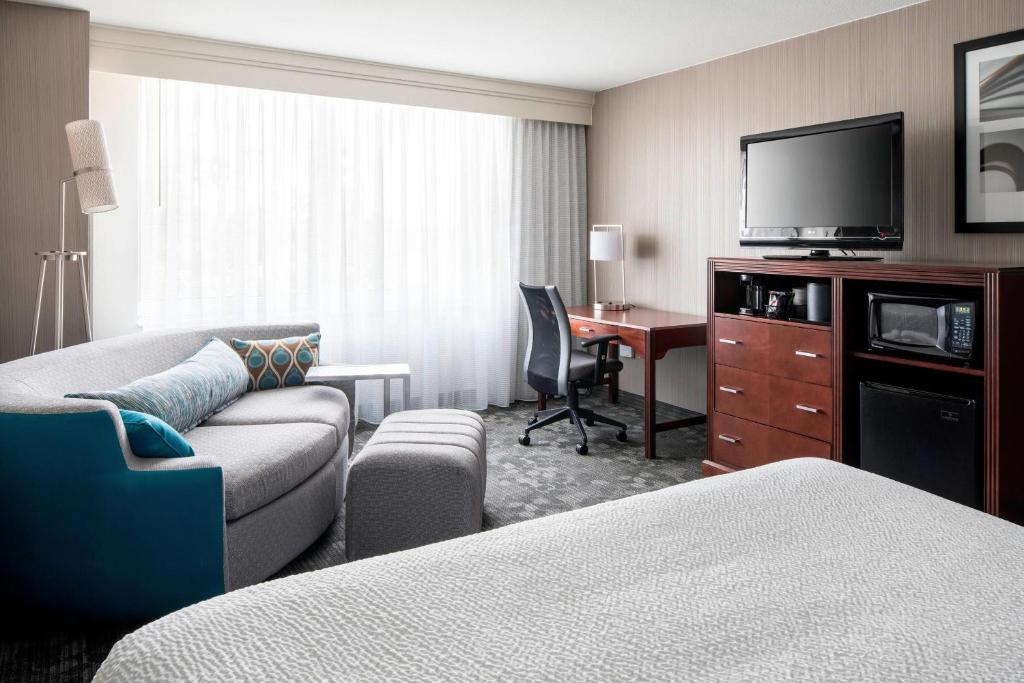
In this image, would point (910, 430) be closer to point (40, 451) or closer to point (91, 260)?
point (40, 451)

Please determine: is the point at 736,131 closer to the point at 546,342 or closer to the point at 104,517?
the point at 546,342

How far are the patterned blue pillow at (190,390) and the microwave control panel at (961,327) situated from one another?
3.13 m

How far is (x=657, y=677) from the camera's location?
0.95 m

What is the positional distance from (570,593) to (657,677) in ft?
0.82

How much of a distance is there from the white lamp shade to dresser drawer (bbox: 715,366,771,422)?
Answer: 5.34 feet

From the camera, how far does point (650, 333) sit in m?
4.45

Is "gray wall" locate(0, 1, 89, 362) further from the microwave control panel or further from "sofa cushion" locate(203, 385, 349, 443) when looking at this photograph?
the microwave control panel

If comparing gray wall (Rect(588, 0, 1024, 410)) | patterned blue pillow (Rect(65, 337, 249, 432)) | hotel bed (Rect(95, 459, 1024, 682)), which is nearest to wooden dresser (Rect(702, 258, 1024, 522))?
gray wall (Rect(588, 0, 1024, 410))

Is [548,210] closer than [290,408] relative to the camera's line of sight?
No

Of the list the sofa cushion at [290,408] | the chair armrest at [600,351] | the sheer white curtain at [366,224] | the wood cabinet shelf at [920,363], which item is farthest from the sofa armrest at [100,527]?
the wood cabinet shelf at [920,363]

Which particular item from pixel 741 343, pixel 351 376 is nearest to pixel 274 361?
pixel 351 376

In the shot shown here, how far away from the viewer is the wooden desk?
175 inches

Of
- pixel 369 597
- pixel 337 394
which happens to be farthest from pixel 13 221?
pixel 369 597

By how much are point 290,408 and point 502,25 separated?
238cm
